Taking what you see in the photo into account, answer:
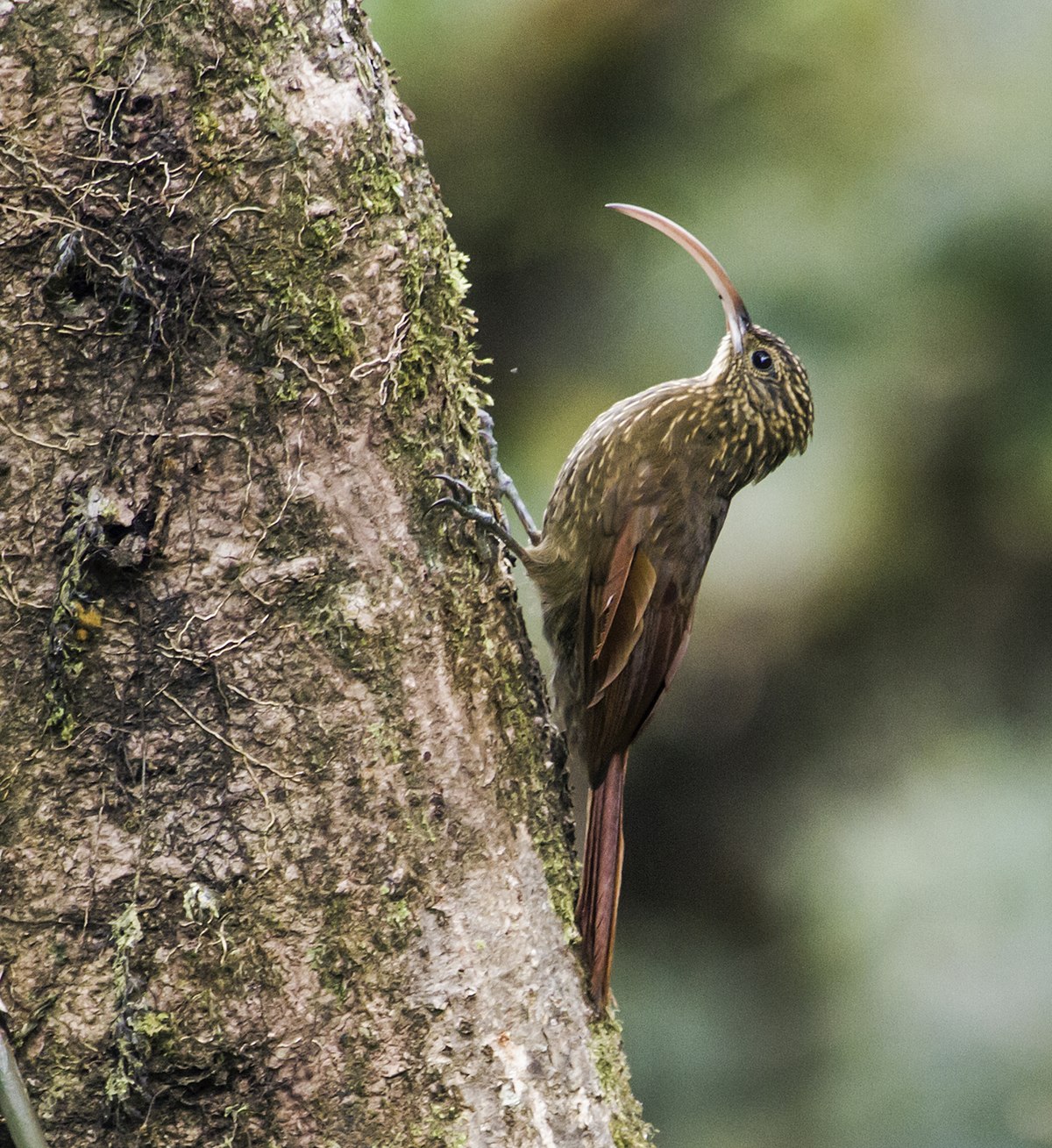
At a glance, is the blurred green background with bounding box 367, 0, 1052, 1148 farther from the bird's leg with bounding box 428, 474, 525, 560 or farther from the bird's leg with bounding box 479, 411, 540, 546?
the bird's leg with bounding box 428, 474, 525, 560

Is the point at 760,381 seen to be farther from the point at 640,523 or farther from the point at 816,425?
the point at 816,425

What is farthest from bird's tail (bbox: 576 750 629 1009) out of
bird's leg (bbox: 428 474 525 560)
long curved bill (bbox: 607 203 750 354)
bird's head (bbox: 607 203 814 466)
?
long curved bill (bbox: 607 203 750 354)

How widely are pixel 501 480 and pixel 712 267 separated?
29.5 inches

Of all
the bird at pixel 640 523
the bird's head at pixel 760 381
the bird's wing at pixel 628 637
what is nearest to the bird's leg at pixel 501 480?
the bird at pixel 640 523

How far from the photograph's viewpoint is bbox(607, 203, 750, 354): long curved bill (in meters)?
2.99

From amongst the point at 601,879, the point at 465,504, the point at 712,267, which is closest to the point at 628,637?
the point at 601,879

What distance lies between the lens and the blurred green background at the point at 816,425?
4.38m

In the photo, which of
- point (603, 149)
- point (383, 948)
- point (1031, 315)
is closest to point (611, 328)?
point (603, 149)

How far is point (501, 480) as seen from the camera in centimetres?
278

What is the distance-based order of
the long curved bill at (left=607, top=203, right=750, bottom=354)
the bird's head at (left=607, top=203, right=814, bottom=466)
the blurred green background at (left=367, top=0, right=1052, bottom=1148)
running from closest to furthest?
the long curved bill at (left=607, top=203, right=750, bottom=354), the bird's head at (left=607, top=203, right=814, bottom=466), the blurred green background at (left=367, top=0, right=1052, bottom=1148)

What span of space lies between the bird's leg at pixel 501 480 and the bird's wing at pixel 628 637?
8.8 inches

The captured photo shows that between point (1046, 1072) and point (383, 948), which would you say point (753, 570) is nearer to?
point (1046, 1072)

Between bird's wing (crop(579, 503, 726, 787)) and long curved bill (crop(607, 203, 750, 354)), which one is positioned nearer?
bird's wing (crop(579, 503, 726, 787))

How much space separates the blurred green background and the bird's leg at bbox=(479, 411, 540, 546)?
1.26 meters
